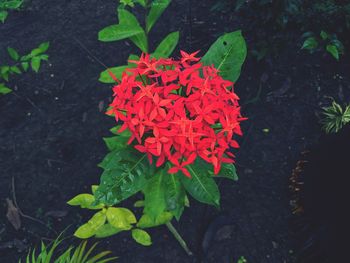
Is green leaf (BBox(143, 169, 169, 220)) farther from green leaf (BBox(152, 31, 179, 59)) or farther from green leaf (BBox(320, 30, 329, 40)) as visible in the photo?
green leaf (BBox(320, 30, 329, 40))

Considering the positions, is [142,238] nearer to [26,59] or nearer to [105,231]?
[105,231]

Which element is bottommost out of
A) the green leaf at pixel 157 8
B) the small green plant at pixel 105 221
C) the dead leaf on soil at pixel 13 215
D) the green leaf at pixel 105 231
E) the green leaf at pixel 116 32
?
the dead leaf on soil at pixel 13 215

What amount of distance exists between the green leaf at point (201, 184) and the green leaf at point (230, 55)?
1.55 feet

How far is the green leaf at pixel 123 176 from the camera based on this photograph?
4.91ft

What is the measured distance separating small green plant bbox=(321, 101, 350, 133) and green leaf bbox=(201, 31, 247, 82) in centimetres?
116

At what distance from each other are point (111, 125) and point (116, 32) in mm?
1062

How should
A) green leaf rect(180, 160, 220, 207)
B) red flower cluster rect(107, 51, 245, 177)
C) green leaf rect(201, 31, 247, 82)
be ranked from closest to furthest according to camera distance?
red flower cluster rect(107, 51, 245, 177) < green leaf rect(180, 160, 220, 207) < green leaf rect(201, 31, 247, 82)

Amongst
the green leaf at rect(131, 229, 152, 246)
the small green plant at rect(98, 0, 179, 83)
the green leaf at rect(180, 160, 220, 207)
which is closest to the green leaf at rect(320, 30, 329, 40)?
the small green plant at rect(98, 0, 179, 83)

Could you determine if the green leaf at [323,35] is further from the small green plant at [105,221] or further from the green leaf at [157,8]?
the small green plant at [105,221]

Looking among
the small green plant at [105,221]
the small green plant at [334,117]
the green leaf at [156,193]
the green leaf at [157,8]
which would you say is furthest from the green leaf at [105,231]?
the small green plant at [334,117]

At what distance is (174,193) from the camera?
65.9 inches

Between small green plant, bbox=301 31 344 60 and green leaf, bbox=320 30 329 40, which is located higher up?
green leaf, bbox=320 30 329 40

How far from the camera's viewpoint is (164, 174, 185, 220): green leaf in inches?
65.2

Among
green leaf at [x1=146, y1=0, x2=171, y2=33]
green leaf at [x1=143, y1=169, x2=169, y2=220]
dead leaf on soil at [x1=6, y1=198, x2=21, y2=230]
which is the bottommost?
dead leaf on soil at [x1=6, y1=198, x2=21, y2=230]
